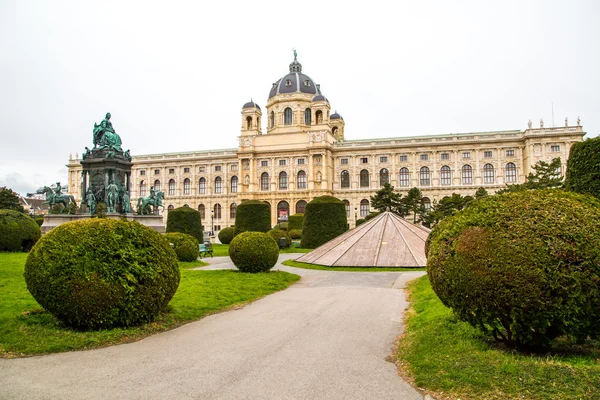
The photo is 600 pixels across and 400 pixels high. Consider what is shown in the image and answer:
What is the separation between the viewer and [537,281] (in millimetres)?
5293

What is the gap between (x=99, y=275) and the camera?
24.8 feet

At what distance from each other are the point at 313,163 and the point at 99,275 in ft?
199

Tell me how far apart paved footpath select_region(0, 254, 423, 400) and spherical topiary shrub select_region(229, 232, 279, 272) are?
6.48 m

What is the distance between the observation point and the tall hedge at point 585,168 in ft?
27.4

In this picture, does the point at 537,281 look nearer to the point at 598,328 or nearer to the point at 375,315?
the point at 598,328

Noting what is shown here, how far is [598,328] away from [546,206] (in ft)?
5.02

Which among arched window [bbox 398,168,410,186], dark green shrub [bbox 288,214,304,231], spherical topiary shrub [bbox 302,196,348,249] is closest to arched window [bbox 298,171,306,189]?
arched window [bbox 398,168,410,186]

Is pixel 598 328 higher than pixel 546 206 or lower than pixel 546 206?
lower

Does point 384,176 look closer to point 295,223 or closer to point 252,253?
point 295,223

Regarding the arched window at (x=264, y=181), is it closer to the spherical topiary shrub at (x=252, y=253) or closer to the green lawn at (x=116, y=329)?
the spherical topiary shrub at (x=252, y=253)

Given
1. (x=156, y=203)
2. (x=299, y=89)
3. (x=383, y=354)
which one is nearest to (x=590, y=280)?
(x=383, y=354)

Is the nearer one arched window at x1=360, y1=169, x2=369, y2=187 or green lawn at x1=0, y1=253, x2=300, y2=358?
green lawn at x1=0, y1=253, x2=300, y2=358

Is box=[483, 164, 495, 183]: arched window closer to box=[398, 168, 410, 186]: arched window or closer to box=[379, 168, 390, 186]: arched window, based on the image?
box=[398, 168, 410, 186]: arched window

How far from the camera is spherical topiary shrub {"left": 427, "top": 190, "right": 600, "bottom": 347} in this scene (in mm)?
5266
